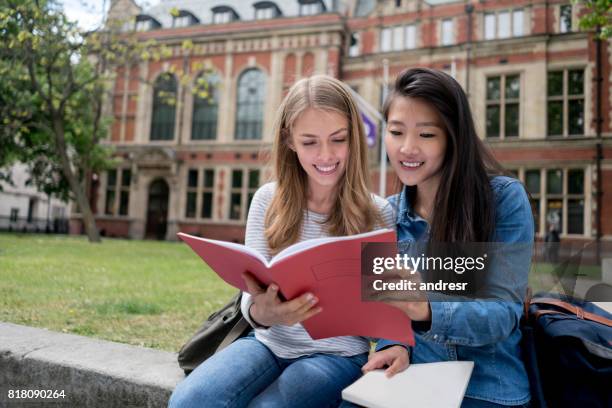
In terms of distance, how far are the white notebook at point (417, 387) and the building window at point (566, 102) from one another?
16.4 m

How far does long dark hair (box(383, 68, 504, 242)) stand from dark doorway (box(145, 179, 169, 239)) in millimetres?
19925

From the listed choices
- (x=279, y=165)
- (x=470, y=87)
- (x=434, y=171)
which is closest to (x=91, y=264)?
(x=279, y=165)

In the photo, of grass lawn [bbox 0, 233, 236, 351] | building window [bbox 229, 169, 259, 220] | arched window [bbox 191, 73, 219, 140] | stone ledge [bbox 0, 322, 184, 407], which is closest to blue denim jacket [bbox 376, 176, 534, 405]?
stone ledge [bbox 0, 322, 184, 407]

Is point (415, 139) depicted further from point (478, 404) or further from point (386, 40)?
point (386, 40)

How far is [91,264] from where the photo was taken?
6633 millimetres

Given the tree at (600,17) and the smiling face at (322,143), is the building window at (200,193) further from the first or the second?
the smiling face at (322,143)

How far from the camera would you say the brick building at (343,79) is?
1513cm

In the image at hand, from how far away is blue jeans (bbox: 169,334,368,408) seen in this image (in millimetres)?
1328

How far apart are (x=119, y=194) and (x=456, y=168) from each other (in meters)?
21.2

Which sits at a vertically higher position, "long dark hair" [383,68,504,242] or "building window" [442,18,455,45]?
"building window" [442,18,455,45]

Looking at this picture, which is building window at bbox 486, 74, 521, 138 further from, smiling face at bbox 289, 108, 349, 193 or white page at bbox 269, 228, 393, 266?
white page at bbox 269, 228, 393, 266

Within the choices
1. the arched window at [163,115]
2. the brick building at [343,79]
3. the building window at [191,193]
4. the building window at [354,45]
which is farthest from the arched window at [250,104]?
the building window at [354,45]

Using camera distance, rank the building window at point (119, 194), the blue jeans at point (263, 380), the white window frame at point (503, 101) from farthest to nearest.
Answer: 1. the building window at point (119, 194)
2. the white window frame at point (503, 101)
3. the blue jeans at point (263, 380)

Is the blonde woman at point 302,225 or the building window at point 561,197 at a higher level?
the building window at point 561,197
